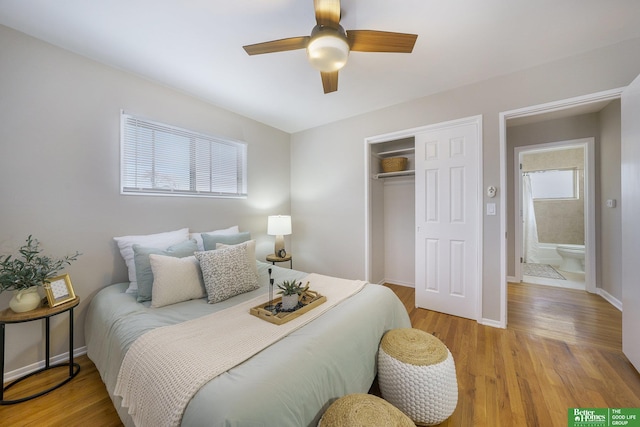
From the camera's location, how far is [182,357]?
1041 millimetres

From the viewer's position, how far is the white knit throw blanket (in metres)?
0.91

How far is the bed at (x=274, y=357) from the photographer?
825mm

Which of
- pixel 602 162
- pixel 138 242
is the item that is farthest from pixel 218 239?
pixel 602 162

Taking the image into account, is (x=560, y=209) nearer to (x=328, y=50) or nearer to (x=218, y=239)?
(x=328, y=50)

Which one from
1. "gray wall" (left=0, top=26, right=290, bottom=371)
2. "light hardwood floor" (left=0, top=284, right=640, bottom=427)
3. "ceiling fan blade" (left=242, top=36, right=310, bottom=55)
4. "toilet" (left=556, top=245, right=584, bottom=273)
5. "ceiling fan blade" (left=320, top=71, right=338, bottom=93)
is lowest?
"light hardwood floor" (left=0, top=284, right=640, bottom=427)

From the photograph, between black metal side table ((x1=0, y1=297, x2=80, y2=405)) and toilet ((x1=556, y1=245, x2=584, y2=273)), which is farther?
toilet ((x1=556, y1=245, x2=584, y2=273))

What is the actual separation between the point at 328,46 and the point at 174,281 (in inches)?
74.7

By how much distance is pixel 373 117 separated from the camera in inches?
123

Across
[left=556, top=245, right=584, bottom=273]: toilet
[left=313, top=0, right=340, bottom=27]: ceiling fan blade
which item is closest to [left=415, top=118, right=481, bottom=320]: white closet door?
[left=313, top=0, right=340, bottom=27]: ceiling fan blade

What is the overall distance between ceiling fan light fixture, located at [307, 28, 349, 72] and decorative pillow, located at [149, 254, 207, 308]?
68.5 inches

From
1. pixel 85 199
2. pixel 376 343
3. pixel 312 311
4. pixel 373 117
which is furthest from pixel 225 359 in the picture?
pixel 373 117

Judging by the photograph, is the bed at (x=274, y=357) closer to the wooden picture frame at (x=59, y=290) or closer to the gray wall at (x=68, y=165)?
the wooden picture frame at (x=59, y=290)

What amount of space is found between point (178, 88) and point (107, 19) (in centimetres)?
90

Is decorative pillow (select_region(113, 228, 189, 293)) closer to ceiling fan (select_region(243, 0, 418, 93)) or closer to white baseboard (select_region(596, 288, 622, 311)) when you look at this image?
ceiling fan (select_region(243, 0, 418, 93))
